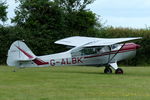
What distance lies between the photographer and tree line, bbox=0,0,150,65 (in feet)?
122

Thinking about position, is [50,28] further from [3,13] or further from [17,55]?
[17,55]

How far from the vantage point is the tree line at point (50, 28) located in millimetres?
37156

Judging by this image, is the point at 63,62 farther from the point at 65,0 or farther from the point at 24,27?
the point at 65,0

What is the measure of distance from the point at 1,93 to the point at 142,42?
27186mm

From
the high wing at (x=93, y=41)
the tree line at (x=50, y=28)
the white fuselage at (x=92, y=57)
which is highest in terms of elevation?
the tree line at (x=50, y=28)

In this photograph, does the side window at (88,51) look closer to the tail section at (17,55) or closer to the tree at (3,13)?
the tail section at (17,55)

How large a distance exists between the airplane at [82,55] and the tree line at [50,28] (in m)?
11.9

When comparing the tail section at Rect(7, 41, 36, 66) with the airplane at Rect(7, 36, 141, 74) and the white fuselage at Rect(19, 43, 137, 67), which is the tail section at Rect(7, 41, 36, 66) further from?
the white fuselage at Rect(19, 43, 137, 67)

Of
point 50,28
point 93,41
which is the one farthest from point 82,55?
point 50,28

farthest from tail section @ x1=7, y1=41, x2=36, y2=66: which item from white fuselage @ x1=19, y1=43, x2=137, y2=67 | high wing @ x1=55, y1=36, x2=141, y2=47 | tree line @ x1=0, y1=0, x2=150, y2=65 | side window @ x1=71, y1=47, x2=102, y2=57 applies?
tree line @ x1=0, y1=0, x2=150, y2=65

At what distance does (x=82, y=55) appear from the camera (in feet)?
81.7

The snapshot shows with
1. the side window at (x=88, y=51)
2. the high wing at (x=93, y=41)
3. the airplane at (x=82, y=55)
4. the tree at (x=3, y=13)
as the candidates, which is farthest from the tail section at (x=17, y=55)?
the tree at (x=3, y=13)

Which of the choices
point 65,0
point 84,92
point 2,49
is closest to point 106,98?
point 84,92

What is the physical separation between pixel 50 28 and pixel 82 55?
14.6 meters
